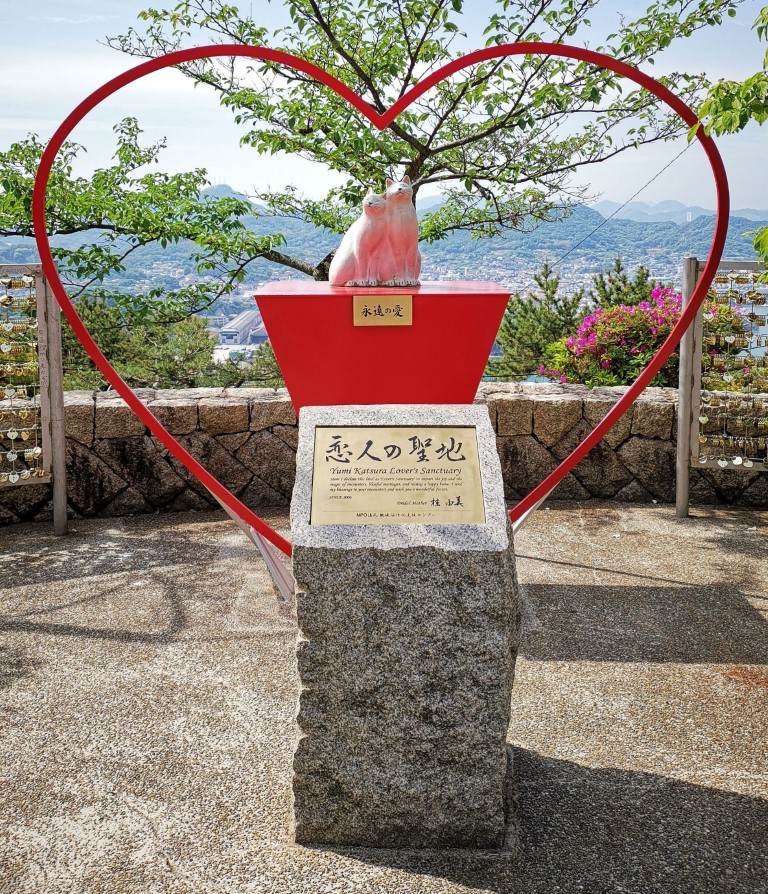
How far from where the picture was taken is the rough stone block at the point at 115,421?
172 inches

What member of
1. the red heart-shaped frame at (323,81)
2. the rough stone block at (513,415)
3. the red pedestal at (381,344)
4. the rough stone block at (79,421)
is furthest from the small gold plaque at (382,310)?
the rough stone block at (79,421)

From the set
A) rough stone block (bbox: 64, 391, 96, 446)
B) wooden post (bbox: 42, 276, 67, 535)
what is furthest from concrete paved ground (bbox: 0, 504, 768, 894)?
rough stone block (bbox: 64, 391, 96, 446)

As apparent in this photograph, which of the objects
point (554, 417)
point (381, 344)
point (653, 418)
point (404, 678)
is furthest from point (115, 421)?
point (404, 678)

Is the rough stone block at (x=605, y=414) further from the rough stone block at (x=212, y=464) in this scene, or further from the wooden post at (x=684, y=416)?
the rough stone block at (x=212, y=464)

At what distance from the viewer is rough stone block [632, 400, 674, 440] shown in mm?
4488

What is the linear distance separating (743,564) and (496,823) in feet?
7.11

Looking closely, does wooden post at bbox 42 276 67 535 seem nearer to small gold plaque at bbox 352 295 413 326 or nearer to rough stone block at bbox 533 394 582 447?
small gold plaque at bbox 352 295 413 326

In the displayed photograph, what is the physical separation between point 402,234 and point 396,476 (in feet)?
5.07

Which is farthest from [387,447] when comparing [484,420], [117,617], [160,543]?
[160,543]

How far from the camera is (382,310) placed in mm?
3182

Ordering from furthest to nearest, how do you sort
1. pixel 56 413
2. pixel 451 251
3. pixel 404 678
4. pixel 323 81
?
pixel 451 251, pixel 56 413, pixel 323 81, pixel 404 678

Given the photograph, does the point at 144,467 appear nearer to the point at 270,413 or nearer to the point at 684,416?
the point at 270,413

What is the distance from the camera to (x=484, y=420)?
212cm

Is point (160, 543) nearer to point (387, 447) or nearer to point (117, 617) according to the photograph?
point (117, 617)
